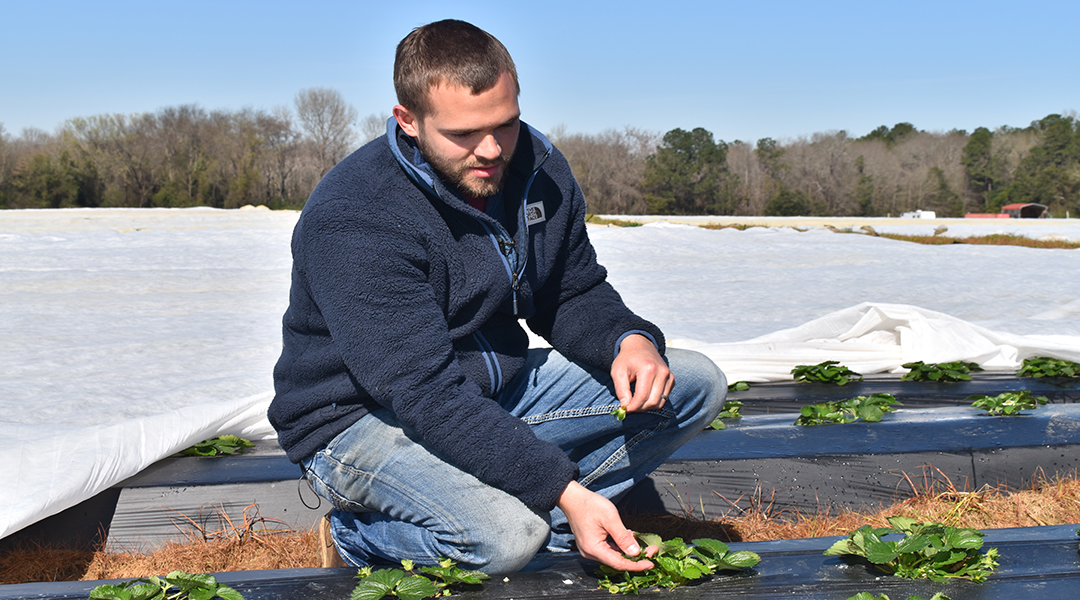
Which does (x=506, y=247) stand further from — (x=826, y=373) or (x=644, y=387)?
(x=826, y=373)

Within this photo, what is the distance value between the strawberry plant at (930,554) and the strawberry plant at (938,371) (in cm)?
186

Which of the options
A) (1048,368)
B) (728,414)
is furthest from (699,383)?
(1048,368)

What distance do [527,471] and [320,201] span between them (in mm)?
608

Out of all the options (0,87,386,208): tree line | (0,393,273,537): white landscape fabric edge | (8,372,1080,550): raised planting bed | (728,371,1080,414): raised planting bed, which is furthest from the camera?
(0,87,386,208): tree line

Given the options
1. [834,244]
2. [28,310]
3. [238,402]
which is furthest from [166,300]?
[834,244]

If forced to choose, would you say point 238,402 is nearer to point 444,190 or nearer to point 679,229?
point 444,190

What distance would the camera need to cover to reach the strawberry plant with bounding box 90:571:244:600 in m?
1.35

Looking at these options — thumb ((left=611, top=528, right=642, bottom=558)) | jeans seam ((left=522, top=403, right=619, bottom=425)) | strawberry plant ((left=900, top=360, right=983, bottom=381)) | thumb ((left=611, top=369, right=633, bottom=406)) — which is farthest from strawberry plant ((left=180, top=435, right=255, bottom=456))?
strawberry plant ((left=900, top=360, right=983, bottom=381))

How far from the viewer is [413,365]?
1.37m

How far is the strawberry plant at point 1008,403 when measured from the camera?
2604mm

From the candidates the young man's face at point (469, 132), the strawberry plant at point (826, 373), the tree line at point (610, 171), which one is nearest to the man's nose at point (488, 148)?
the young man's face at point (469, 132)

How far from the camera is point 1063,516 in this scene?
2119mm

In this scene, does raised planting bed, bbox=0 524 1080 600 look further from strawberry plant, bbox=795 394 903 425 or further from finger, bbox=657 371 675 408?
strawberry plant, bbox=795 394 903 425

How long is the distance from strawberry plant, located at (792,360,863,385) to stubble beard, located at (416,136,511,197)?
205cm
